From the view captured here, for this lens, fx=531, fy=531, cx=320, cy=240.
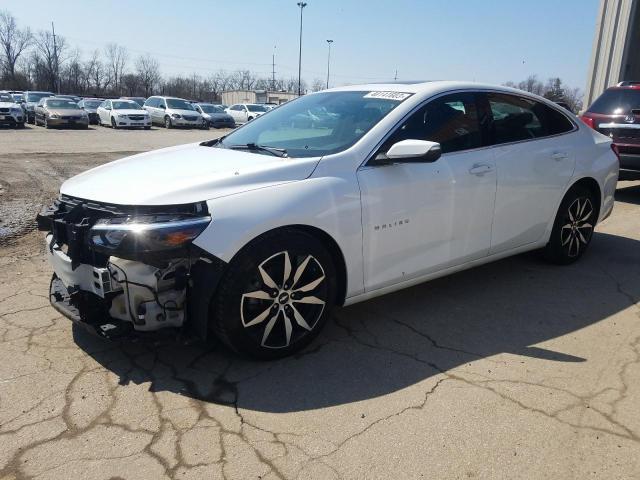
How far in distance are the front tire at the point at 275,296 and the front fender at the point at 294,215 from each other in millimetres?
96

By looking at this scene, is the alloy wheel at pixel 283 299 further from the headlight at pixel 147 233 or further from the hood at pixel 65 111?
the hood at pixel 65 111

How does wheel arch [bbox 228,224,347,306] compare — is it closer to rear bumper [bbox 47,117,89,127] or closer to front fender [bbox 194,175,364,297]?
front fender [bbox 194,175,364,297]

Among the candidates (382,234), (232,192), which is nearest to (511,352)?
A: (382,234)

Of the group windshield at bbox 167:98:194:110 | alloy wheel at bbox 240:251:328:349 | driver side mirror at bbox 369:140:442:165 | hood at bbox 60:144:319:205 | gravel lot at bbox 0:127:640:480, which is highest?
windshield at bbox 167:98:194:110

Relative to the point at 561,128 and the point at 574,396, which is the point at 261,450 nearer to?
the point at 574,396

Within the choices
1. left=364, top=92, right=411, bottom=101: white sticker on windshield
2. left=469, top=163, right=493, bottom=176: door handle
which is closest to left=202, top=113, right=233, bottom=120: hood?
left=364, top=92, right=411, bottom=101: white sticker on windshield

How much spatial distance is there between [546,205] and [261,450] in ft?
11.0

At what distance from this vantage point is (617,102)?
8.62 meters

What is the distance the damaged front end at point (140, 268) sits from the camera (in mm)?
2785

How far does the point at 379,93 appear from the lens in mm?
3994

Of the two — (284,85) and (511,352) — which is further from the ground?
(284,85)

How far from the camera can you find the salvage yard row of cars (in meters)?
24.8

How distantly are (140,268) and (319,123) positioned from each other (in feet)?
5.95

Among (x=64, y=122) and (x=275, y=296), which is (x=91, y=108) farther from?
(x=275, y=296)
